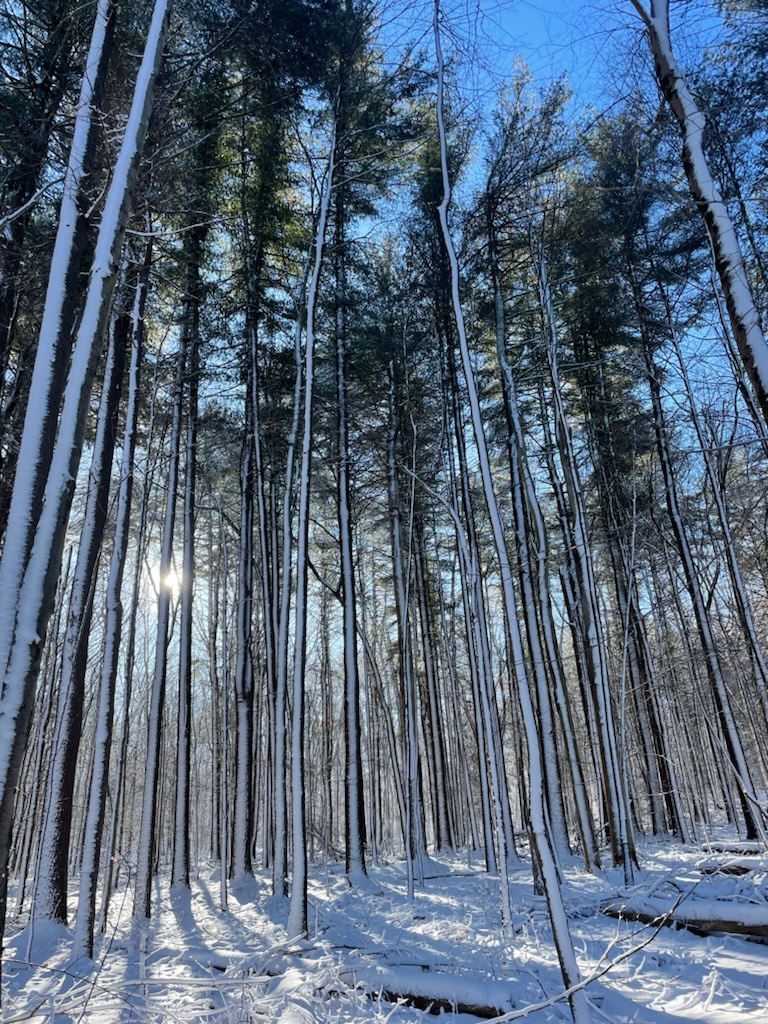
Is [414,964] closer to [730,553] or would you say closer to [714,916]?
[714,916]

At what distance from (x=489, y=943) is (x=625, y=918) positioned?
1481 mm

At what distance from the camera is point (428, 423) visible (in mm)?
12156

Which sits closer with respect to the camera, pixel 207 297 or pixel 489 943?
pixel 489 943

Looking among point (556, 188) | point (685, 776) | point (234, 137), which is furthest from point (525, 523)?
point (685, 776)

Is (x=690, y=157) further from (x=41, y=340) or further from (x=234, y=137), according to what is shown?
(x=234, y=137)

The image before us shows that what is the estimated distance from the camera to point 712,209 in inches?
165

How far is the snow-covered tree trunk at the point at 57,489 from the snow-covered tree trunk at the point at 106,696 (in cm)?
293

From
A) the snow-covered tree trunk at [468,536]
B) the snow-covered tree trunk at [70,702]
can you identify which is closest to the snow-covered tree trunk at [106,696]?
the snow-covered tree trunk at [70,702]

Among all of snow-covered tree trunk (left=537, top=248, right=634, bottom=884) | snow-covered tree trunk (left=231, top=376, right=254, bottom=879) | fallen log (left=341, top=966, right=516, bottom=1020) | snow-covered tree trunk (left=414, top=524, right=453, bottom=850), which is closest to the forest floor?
fallen log (left=341, top=966, right=516, bottom=1020)

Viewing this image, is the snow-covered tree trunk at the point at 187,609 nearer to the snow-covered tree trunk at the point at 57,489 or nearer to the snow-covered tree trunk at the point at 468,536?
the snow-covered tree trunk at the point at 468,536

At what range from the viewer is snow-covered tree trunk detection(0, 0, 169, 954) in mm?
2615

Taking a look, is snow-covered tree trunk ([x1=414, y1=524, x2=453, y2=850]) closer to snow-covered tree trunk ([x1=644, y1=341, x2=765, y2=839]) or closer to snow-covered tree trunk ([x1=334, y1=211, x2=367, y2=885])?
snow-covered tree trunk ([x1=334, y1=211, x2=367, y2=885])

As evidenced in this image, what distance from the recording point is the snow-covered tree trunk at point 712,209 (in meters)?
3.78

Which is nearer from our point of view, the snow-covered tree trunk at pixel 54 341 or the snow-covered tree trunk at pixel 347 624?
the snow-covered tree trunk at pixel 54 341
